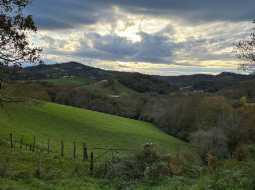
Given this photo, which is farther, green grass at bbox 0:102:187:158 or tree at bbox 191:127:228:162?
tree at bbox 191:127:228:162

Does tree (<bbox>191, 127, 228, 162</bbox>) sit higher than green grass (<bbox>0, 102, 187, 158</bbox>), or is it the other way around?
green grass (<bbox>0, 102, 187, 158</bbox>)

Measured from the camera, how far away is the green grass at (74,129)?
63.8 metres

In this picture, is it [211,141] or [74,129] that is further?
[211,141]

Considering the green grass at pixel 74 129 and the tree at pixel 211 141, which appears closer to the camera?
the green grass at pixel 74 129

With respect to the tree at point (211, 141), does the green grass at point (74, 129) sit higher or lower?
higher

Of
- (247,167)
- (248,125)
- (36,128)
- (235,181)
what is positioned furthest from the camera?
(248,125)

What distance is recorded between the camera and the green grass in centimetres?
6378

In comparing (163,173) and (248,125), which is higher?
(163,173)

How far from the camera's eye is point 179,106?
110 m

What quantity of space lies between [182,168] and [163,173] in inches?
79.8

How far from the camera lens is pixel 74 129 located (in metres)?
76.0

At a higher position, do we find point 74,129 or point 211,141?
point 74,129

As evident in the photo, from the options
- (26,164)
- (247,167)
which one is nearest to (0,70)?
(26,164)

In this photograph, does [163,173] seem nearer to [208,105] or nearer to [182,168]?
[182,168]
